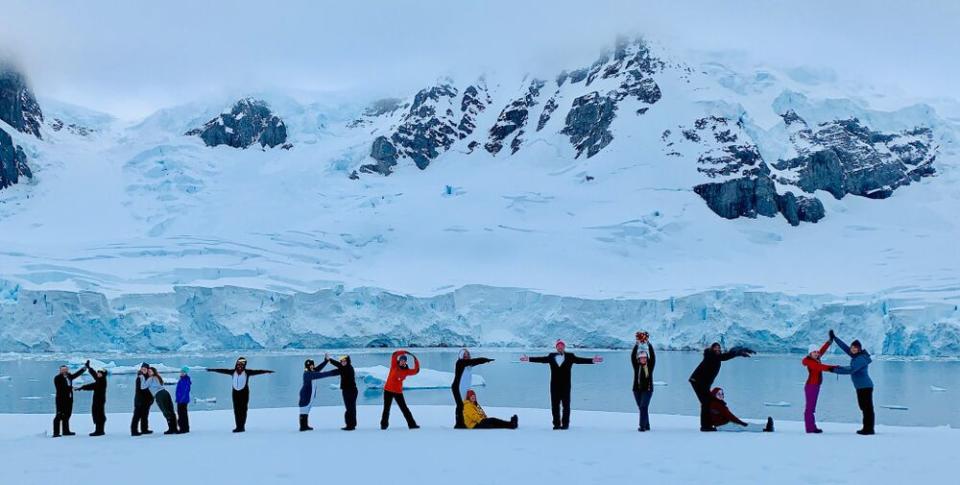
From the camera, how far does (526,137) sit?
12356 centimetres

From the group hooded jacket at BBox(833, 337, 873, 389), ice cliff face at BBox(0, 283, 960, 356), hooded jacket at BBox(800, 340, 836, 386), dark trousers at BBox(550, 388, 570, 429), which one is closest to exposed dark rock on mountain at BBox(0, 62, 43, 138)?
ice cliff face at BBox(0, 283, 960, 356)

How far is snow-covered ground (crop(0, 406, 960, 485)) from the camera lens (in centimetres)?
823

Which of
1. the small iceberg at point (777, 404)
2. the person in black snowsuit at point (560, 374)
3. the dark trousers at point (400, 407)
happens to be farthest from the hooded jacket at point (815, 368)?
the small iceberg at point (777, 404)

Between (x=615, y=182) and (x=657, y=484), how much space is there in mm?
92515

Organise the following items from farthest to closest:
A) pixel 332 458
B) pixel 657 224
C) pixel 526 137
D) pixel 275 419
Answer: pixel 526 137
pixel 657 224
pixel 275 419
pixel 332 458

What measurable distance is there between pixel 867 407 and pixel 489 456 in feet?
17.3

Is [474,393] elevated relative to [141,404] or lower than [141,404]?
elevated

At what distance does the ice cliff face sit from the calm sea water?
→ 8.95 ft

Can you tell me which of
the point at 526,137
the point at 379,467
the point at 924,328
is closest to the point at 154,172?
the point at 526,137

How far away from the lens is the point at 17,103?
118m

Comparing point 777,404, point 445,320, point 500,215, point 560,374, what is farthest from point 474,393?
point 500,215

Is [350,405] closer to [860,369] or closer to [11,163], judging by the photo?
[860,369]

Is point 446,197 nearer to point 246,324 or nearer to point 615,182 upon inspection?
point 615,182

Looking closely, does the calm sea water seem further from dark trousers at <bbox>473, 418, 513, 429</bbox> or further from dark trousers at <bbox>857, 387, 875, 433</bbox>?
dark trousers at <bbox>473, 418, 513, 429</bbox>
